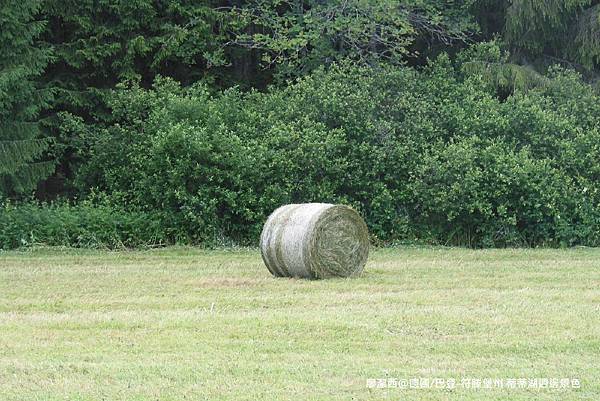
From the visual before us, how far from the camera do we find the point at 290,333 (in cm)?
1022

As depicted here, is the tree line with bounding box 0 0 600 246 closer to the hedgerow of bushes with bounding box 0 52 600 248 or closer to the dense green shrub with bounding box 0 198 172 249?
the hedgerow of bushes with bounding box 0 52 600 248

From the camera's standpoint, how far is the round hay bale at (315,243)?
49.4 feet

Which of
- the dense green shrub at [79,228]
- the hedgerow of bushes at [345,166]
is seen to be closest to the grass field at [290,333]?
the dense green shrub at [79,228]

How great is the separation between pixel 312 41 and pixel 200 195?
6078mm

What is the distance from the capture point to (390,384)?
26.5 ft

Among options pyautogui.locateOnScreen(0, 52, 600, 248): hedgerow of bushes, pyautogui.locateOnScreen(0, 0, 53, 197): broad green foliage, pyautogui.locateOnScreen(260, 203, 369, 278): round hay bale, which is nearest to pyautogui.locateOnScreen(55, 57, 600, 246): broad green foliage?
pyautogui.locateOnScreen(0, 52, 600, 248): hedgerow of bushes

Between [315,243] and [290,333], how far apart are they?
4879mm

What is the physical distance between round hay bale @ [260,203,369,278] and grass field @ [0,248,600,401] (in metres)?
0.33

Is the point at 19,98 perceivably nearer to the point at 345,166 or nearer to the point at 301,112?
the point at 301,112

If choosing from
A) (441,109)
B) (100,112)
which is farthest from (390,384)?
(100,112)

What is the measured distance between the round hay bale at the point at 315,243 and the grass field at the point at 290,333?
1.09ft

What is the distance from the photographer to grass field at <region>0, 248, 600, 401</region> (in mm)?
8117

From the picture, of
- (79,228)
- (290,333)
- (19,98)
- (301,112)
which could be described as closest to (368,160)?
(301,112)

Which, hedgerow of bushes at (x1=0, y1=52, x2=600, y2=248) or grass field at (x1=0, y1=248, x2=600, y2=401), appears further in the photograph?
hedgerow of bushes at (x1=0, y1=52, x2=600, y2=248)
